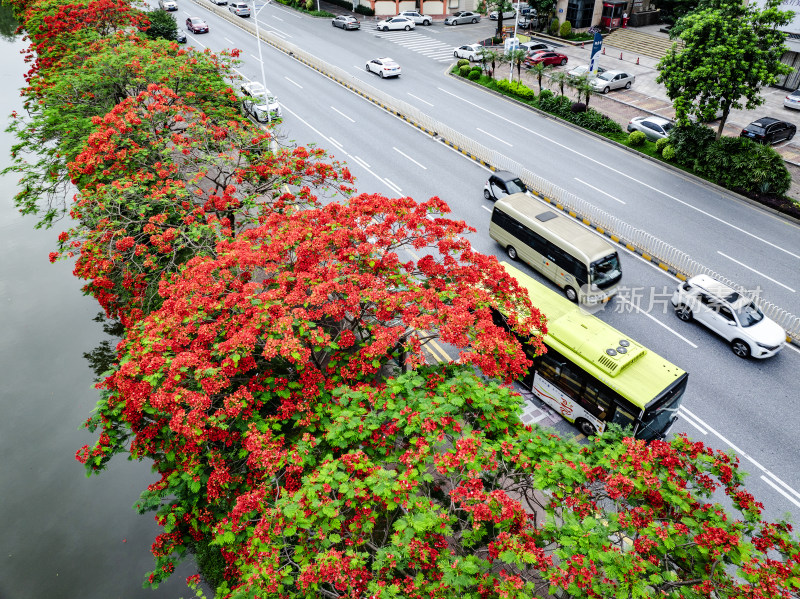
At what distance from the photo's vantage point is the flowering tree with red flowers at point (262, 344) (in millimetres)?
9961

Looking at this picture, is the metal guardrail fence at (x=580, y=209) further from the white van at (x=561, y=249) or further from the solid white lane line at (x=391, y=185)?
the solid white lane line at (x=391, y=185)

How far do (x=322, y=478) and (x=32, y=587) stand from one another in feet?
36.8

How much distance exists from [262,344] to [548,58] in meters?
44.2

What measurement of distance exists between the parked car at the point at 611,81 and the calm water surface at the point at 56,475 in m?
38.3

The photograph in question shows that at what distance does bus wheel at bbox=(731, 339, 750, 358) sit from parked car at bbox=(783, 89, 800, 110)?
90.4ft

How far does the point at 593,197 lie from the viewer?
2653cm

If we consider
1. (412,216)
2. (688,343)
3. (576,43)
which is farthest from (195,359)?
(576,43)

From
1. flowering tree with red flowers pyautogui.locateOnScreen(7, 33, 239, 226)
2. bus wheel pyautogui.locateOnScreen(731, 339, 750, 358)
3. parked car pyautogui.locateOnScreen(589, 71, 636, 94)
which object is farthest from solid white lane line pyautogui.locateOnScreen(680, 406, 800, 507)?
parked car pyautogui.locateOnScreen(589, 71, 636, 94)

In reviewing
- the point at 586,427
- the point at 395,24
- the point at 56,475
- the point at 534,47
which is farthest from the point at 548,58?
the point at 56,475

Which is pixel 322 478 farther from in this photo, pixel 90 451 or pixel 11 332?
pixel 11 332

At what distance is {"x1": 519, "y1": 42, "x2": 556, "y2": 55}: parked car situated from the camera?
4555 cm

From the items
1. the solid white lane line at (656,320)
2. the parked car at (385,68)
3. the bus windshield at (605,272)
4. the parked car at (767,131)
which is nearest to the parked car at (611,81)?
the parked car at (767,131)

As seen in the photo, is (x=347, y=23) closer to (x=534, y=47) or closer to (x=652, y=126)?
(x=534, y=47)

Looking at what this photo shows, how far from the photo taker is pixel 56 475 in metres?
16.3
